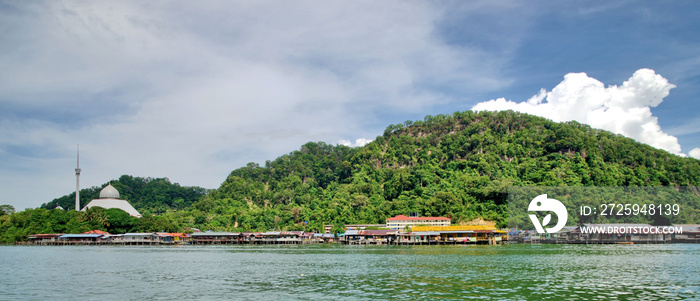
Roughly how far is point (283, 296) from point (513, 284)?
517 inches

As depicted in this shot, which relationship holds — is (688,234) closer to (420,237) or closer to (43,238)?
(420,237)

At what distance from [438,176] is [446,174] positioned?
271 centimetres

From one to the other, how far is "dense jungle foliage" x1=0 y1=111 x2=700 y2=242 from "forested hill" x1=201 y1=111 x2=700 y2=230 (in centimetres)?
30

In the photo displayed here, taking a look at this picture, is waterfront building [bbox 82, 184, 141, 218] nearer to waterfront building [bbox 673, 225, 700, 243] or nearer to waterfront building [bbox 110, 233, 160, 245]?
waterfront building [bbox 110, 233, 160, 245]

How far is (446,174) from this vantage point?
144 m

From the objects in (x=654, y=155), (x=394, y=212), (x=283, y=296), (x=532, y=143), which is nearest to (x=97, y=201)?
(x=394, y=212)

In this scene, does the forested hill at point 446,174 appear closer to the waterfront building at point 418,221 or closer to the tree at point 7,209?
the waterfront building at point 418,221

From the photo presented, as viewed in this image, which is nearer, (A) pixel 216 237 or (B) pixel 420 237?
(B) pixel 420 237

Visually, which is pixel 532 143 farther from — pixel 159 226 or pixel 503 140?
pixel 159 226

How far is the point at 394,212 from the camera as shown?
12506 centimetres

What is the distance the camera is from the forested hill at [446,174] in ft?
405

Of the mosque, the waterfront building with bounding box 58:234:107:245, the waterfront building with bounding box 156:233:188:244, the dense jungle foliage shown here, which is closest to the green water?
the waterfront building with bounding box 58:234:107:245

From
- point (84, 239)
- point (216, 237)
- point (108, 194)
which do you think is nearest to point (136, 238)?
point (84, 239)

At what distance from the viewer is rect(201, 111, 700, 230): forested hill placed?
12356cm
